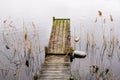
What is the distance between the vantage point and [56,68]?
60.2ft

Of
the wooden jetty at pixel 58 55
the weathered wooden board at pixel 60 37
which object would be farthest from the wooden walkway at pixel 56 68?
the weathered wooden board at pixel 60 37

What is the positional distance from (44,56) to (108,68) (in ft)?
10.3

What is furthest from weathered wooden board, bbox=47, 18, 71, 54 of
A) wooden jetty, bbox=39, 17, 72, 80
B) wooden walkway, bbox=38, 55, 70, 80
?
wooden walkway, bbox=38, 55, 70, 80

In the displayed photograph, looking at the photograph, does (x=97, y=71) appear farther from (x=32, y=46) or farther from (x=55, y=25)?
(x=55, y=25)

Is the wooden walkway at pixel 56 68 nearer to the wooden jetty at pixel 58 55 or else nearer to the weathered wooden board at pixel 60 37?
the wooden jetty at pixel 58 55

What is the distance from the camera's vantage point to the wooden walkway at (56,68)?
17.5 metres

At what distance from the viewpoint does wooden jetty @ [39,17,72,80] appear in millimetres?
17672

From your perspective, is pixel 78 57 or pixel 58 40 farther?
pixel 58 40

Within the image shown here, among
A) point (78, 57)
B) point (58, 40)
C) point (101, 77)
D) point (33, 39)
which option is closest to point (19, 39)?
point (33, 39)

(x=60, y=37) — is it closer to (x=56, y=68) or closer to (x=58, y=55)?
(x=58, y=55)

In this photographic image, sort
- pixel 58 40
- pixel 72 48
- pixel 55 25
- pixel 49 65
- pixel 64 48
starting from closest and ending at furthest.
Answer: pixel 49 65 → pixel 72 48 → pixel 64 48 → pixel 58 40 → pixel 55 25

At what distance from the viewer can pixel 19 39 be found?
21734mm

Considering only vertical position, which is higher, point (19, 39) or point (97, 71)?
point (19, 39)

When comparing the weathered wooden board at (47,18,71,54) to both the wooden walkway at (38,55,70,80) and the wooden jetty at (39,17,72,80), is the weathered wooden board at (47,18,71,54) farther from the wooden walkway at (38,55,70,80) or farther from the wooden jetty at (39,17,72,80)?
the wooden walkway at (38,55,70,80)
